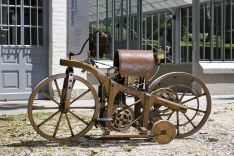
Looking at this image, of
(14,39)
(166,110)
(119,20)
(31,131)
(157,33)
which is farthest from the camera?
(157,33)

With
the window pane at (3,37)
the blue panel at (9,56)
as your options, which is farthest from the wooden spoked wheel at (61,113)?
the window pane at (3,37)

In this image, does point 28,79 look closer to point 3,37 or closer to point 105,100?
point 3,37

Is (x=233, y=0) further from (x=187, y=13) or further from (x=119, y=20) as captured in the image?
(x=119, y=20)

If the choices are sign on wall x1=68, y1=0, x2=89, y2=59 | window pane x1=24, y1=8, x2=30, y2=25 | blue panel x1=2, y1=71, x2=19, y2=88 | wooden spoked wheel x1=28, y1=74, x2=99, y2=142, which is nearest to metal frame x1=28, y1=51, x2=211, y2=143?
wooden spoked wheel x1=28, y1=74, x2=99, y2=142

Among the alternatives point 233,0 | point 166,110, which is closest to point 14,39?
point 166,110

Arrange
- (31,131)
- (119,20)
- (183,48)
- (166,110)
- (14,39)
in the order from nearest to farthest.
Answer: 1. (166,110)
2. (31,131)
3. (14,39)
4. (119,20)
5. (183,48)

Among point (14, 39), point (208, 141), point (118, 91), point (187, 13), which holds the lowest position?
point (208, 141)

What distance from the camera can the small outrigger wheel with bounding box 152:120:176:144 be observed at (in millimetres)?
6852

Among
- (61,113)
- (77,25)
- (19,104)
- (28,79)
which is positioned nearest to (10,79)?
(28,79)

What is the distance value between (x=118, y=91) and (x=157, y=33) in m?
12.2

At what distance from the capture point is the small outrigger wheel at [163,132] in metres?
6.85

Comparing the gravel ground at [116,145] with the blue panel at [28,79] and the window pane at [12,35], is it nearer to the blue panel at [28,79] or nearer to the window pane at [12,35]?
the blue panel at [28,79]

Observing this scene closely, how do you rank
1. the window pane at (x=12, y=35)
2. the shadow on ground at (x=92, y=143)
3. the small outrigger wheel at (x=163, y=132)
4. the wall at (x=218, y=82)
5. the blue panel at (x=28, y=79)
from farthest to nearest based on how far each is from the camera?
1. the wall at (x=218, y=82)
2. the blue panel at (x=28, y=79)
3. the window pane at (x=12, y=35)
4. the small outrigger wheel at (x=163, y=132)
5. the shadow on ground at (x=92, y=143)

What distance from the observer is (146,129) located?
6.96m
